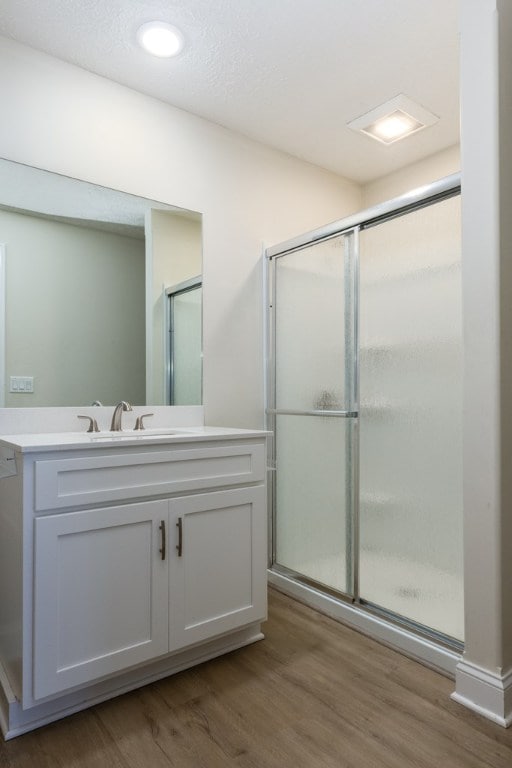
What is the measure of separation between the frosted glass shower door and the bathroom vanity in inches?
21.3

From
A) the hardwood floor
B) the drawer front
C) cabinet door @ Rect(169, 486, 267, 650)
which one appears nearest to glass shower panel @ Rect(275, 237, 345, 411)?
the drawer front

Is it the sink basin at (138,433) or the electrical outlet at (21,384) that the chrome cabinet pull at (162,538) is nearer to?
the sink basin at (138,433)

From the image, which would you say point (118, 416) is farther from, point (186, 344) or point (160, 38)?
point (160, 38)

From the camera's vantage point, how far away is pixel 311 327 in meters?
2.49

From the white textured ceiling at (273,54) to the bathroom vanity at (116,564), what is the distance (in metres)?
1.59

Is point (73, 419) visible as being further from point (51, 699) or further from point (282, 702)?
point (282, 702)

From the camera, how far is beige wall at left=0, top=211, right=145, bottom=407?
6.39ft

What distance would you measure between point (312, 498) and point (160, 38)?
2.14 metres

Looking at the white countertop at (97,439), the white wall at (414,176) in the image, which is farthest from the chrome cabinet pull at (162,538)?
the white wall at (414,176)

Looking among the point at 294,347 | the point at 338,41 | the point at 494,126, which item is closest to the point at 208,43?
the point at 338,41

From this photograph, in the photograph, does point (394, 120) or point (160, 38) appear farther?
point (394, 120)

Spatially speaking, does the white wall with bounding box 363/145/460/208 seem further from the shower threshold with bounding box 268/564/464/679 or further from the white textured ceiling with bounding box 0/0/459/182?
the shower threshold with bounding box 268/564/464/679

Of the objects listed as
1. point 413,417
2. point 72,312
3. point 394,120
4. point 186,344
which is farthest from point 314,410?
point 394,120

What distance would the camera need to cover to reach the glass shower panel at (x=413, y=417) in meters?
1.84
